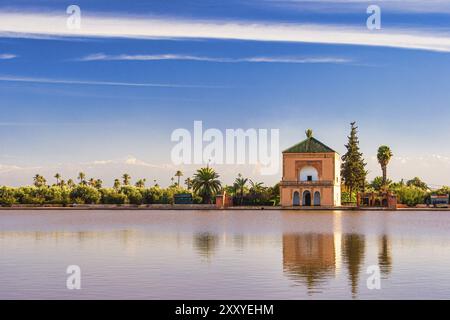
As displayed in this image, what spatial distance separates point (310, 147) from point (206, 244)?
60.1 meters

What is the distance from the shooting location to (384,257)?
2097 centimetres

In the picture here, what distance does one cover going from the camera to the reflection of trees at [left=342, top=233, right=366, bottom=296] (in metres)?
16.4

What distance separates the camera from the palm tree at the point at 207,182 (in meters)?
89.1

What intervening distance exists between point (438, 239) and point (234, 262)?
12352mm

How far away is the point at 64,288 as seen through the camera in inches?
590

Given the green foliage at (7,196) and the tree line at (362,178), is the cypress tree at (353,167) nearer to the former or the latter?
the tree line at (362,178)

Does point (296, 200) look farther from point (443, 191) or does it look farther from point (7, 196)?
point (7, 196)

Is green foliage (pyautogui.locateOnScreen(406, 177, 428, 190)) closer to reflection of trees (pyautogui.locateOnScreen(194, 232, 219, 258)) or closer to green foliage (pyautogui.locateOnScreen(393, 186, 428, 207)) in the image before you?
green foliage (pyautogui.locateOnScreen(393, 186, 428, 207))

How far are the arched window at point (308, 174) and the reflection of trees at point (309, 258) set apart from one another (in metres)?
54.2

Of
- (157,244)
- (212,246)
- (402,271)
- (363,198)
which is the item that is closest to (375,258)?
(402,271)

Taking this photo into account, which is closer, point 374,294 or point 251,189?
point 374,294

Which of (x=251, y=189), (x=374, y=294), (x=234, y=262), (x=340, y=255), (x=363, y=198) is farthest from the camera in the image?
(x=251, y=189)

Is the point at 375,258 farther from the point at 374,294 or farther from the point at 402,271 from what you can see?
the point at 374,294

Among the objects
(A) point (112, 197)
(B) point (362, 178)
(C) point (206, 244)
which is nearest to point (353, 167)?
(B) point (362, 178)
